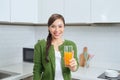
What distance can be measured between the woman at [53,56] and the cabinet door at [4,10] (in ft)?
2.36

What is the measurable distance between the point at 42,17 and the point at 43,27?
40 cm

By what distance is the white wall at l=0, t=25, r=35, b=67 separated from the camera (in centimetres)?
241

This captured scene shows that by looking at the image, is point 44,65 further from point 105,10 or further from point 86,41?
point 86,41

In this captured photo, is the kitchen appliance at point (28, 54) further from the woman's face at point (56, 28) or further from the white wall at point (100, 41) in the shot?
the woman's face at point (56, 28)

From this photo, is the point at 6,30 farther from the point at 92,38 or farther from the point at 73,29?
the point at 92,38

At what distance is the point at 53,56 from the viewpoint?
1.40 meters

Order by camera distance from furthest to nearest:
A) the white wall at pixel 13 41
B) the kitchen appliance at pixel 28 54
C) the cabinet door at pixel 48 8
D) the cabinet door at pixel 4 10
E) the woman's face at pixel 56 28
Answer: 1. the kitchen appliance at pixel 28 54
2. the white wall at pixel 13 41
3. the cabinet door at pixel 48 8
4. the cabinet door at pixel 4 10
5. the woman's face at pixel 56 28

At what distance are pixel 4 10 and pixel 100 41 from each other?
4.12 ft

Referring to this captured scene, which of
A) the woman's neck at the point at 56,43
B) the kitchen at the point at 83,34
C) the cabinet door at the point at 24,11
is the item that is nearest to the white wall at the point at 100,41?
the kitchen at the point at 83,34

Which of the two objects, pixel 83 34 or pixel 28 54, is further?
pixel 28 54

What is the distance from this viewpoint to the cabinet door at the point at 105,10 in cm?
193

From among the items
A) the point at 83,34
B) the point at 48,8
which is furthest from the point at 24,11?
the point at 83,34

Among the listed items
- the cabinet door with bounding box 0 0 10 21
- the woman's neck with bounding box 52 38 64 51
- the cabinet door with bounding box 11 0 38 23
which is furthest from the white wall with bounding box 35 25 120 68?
the woman's neck with bounding box 52 38 64 51

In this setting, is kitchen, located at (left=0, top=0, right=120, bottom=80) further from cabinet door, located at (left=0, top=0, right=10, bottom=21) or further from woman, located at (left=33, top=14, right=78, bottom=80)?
woman, located at (left=33, top=14, right=78, bottom=80)
